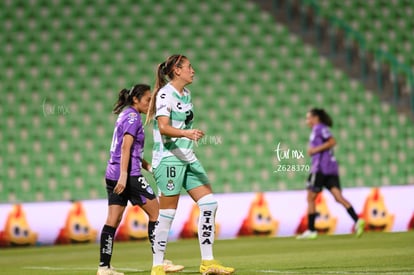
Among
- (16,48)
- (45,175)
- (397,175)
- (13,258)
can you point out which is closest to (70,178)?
(45,175)

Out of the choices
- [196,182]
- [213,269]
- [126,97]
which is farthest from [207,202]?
[126,97]

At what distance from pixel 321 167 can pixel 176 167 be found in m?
6.90

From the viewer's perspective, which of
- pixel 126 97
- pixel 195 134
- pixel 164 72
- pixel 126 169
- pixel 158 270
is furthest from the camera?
pixel 126 97

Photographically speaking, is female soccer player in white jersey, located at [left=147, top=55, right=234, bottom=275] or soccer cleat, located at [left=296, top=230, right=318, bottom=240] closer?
female soccer player in white jersey, located at [left=147, top=55, right=234, bottom=275]

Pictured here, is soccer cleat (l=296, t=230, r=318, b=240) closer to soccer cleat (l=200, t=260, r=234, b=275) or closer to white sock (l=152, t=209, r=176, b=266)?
soccer cleat (l=200, t=260, r=234, b=275)

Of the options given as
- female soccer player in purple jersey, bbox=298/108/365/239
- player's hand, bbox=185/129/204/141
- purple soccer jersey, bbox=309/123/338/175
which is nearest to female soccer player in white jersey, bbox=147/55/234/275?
player's hand, bbox=185/129/204/141

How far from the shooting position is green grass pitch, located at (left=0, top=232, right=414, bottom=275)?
844 centimetres

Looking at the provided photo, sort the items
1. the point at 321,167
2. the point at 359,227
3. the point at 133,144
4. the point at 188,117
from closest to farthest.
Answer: the point at 188,117 < the point at 133,144 < the point at 359,227 < the point at 321,167

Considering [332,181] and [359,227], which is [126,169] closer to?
[359,227]

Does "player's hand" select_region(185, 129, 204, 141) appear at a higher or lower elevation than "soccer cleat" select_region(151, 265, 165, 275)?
higher

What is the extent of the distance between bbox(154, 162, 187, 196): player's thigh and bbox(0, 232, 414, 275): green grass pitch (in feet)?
3.50

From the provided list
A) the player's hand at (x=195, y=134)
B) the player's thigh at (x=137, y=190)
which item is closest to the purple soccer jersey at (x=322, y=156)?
the player's thigh at (x=137, y=190)

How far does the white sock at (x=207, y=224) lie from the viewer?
7816 millimetres

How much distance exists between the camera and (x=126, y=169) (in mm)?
8484
